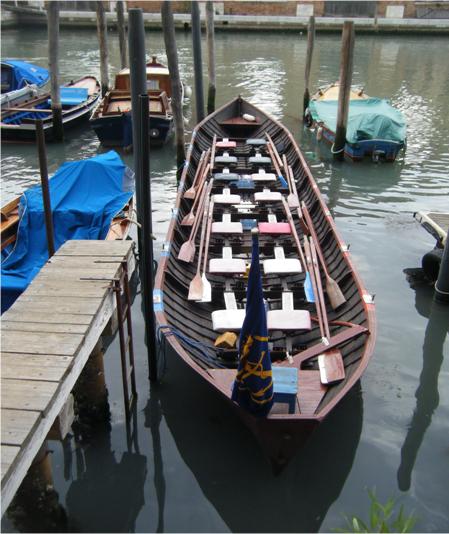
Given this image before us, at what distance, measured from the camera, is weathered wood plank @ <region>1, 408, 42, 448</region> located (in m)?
3.52

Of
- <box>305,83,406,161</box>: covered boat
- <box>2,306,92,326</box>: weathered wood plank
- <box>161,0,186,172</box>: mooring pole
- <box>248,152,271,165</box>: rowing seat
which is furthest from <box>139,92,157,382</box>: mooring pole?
<box>305,83,406,161</box>: covered boat

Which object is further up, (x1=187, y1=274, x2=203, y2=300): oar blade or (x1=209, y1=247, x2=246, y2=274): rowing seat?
(x1=209, y1=247, x2=246, y2=274): rowing seat

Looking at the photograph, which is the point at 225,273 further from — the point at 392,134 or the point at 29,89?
the point at 29,89

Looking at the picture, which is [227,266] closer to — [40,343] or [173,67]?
[40,343]

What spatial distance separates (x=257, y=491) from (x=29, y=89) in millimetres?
17082

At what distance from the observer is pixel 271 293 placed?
7578mm

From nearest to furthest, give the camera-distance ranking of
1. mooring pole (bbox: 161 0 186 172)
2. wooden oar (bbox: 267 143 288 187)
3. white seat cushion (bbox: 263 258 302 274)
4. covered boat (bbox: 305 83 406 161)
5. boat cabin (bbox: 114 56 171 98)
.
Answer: white seat cushion (bbox: 263 258 302 274)
wooden oar (bbox: 267 143 288 187)
mooring pole (bbox: 161 0 186 172)
covered boat (bbox: 305 83 406 161)
boat cabin (bbox: 114 56 171 98)

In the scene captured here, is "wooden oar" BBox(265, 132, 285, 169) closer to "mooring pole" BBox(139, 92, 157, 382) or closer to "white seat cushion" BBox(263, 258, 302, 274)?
"white seat cushion" BBox(263, 258, 302, 274)

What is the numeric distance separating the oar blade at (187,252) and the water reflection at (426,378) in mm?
3785

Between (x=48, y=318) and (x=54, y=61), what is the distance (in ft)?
40.9

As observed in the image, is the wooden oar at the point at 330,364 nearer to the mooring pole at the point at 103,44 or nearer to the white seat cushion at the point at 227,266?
the white seat cushion at the point at 227,266

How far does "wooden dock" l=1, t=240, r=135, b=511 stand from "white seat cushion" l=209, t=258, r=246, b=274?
1.93 metres

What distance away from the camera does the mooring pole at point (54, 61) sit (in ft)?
46.1

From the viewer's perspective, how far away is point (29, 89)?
59.9 feet
